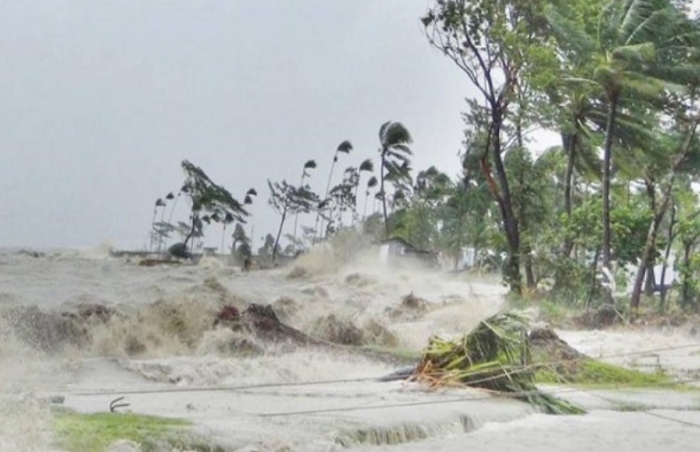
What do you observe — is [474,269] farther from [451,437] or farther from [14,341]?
[451,437]

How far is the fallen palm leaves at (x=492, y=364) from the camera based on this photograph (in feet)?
39.2

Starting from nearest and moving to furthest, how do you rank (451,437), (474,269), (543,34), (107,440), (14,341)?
(107,440), (451,437), (14,341), (543,34), (474,269)

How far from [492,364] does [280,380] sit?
10.5ft

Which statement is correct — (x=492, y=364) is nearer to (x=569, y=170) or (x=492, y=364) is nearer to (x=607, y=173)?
(x=607, y=173)

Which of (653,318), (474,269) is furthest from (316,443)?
(474,269)

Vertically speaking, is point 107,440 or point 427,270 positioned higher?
point 427,270

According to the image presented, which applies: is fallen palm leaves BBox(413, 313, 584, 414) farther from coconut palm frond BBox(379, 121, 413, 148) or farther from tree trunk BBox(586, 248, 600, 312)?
coconut palm frond BBox(379, 121, 413, 148)

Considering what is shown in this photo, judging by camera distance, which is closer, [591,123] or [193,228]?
[591,123]

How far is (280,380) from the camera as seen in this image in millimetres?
13844

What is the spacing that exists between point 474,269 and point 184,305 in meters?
24.1

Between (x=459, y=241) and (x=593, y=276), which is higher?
(x=459, y=241)

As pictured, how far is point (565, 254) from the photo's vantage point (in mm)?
27516

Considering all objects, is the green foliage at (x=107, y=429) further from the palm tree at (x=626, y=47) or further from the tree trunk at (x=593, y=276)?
the tree trunk at (x=593, y=276)

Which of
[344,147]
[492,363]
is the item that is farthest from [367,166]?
[492,363]
